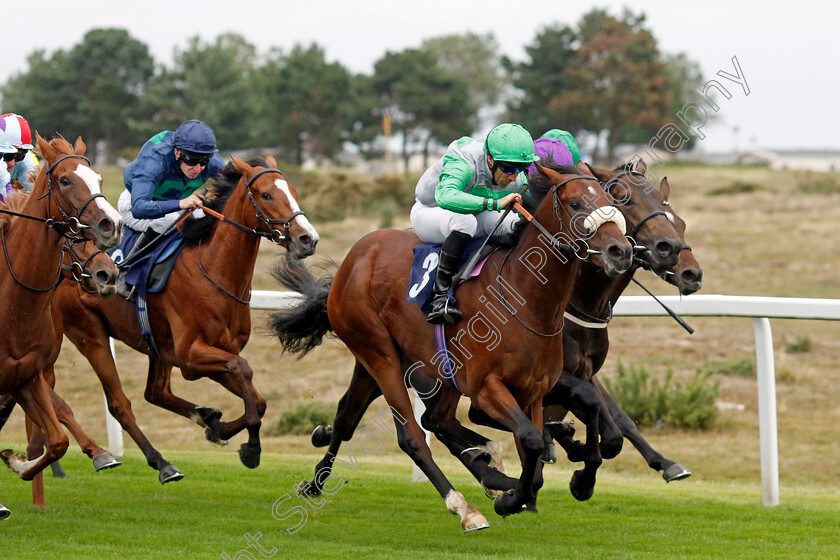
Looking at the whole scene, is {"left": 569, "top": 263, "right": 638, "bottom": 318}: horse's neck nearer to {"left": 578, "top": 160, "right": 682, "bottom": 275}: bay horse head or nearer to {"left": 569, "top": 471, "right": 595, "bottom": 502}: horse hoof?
{"left": 578, "top": 160, "right": 682, "bottom": 275}: bay horse head

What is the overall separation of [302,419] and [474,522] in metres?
5.82

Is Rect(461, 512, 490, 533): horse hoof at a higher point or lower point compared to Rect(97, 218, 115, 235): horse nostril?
lower

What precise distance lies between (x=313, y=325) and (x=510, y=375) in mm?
1904

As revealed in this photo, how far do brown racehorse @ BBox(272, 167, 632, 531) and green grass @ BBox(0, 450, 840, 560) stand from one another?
423mm

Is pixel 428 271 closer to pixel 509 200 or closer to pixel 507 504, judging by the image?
pixel 509 200

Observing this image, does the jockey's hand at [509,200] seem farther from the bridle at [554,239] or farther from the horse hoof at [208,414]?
the horse hoof at [208,414]

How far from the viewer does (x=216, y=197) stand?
21.2 feet

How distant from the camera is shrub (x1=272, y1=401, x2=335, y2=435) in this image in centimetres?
1041

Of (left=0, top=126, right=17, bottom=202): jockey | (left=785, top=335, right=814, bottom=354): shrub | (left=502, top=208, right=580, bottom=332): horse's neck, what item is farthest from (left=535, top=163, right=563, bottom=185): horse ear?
(left=785, top=335, right=814, bottom=354): shrub

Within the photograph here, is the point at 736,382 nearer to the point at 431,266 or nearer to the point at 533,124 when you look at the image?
the point at 431,266

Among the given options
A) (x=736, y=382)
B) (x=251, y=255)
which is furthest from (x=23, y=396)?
(x=736, y=382)

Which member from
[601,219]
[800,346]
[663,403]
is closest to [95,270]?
[601,219]

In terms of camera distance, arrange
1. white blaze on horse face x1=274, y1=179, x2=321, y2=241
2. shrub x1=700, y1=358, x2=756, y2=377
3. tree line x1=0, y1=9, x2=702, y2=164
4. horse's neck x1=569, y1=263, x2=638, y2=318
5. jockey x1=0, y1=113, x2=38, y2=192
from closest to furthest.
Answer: horse's neck x1=569, y1=263, x2=638, y2=318 < white blaze on horse face x1=274, y1=179, x2=321, y2=241 < jockey x1=0, y1=113, x2=38, y2=192 < shrub x1=700, y1=358, x2=756, y2=377 < tree line x1=0, y1=9, x2=702, y2=164

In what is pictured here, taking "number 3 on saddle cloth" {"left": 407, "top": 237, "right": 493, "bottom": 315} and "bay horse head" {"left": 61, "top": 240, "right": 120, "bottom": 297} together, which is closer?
"bay horse head" {"left": 61, "top": 240, "right": 120, "bottom": 297}
